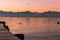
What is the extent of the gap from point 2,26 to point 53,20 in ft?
1.21

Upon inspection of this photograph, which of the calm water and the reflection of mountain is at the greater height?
the reflection of mountain

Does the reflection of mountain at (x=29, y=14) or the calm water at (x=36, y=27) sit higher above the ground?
→ the reflection of mountain at (x=29, y=14)

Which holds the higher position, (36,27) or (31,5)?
(31,5)

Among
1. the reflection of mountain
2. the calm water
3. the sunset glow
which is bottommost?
the calm water

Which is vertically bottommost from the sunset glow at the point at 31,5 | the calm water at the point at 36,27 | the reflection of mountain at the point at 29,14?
the calm water at the point at 36,27

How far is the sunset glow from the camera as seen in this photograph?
1862 millimetres

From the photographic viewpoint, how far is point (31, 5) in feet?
6.18

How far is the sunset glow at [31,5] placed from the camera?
73.3 inches

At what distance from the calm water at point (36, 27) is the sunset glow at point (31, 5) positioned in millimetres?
74

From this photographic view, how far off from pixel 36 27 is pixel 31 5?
166 millimetres

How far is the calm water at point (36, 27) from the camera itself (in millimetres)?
1836

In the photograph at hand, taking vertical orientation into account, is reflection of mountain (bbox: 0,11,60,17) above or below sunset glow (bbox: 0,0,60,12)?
below

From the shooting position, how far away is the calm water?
1836 millimetres

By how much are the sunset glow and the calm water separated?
0.24 ft
